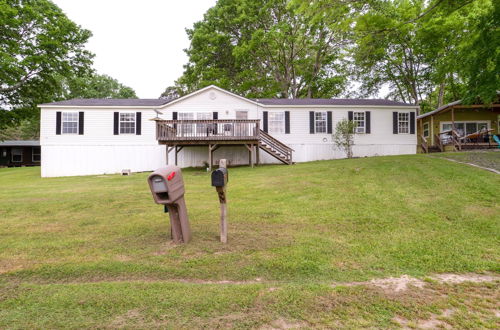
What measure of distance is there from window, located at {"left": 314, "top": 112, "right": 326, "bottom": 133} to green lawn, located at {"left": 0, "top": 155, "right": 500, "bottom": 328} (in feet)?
37.0

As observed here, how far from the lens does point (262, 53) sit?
26.7 m

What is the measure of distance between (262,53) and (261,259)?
25.9 meters

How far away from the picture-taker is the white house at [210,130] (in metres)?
17.0

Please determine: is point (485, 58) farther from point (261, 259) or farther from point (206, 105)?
point (206, 105)

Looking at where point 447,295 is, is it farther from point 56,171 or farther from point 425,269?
point 56,171

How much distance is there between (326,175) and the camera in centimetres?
993

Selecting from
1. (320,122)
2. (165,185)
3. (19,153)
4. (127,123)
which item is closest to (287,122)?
(320,122)

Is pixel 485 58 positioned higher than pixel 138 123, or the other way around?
pixel 485 58

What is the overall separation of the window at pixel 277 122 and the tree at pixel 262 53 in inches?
368

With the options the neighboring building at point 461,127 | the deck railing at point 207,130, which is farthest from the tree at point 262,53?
the deck railing at point 207,130

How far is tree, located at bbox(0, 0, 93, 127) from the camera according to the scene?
752 inches

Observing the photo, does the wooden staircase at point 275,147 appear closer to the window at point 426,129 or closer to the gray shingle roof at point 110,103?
the gray shingle roof at point 110,103

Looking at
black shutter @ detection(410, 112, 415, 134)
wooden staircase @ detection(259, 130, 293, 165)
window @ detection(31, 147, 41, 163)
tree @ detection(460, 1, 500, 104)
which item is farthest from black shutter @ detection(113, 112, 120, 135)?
window @ detection(31, 147, 41, 163)

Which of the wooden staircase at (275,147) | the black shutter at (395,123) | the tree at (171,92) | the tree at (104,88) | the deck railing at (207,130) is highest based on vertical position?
the tree at (104,88)
